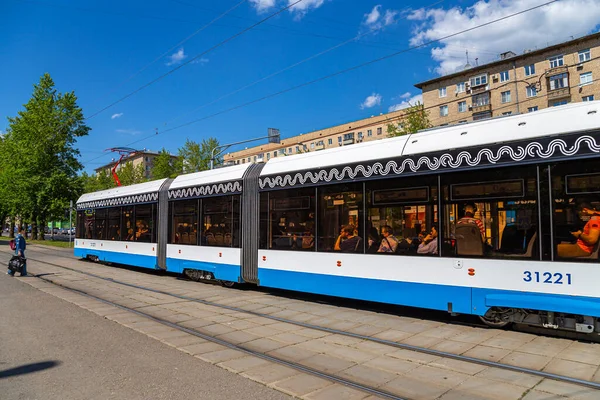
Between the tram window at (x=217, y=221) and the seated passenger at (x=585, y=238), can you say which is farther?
the tram window at (x=217, y=221)

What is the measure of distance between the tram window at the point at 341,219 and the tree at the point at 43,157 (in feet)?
129

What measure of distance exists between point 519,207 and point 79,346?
678cm

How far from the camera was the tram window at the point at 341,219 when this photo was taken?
8.05m

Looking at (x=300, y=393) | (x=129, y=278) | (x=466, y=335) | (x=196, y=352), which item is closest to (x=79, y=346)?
(x=196, y=352)

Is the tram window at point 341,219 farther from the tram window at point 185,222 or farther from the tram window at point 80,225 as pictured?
the tram window at point 80,225

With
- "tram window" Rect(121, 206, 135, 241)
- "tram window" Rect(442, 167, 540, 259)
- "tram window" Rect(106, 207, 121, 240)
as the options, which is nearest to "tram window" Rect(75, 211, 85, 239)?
"tram window" Rect(106, 207, 121, 240)

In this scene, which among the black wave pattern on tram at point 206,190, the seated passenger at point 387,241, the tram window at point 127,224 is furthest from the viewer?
the tram window at point 127,224

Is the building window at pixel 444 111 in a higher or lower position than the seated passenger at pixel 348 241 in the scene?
higher

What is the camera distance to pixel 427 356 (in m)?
5.47

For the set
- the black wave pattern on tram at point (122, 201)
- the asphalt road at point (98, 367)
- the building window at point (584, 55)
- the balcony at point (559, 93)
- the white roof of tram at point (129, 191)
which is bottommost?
the asphalt road at point (98, 367)

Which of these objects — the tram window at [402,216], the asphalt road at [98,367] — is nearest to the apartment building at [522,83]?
the tram window at [402,216]

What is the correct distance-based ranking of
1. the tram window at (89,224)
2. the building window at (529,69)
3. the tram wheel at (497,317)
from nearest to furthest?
the tram wheel at (497,317)
the tram window at (89,224)
the building window at (529,69)

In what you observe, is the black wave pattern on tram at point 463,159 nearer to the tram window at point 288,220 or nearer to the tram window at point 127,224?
the tram window at point 288,220

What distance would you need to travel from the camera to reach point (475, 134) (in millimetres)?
6684
